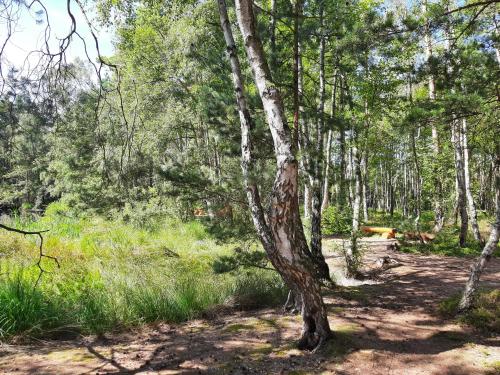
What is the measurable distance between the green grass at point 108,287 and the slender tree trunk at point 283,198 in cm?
226

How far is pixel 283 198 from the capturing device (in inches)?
136

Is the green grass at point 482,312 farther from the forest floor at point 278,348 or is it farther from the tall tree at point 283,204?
the tall tree at point 283,204

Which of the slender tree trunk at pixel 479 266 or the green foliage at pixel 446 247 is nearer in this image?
the slender tree trunk at pixel 479 266

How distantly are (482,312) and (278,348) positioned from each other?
104 inches

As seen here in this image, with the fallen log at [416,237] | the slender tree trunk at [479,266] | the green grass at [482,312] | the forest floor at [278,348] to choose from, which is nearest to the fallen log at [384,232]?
the fallen log at [416,237]

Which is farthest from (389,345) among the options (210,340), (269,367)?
(210,340)

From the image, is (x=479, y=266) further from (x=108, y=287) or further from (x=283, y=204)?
(x=108, y=287)

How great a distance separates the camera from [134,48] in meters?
16.3

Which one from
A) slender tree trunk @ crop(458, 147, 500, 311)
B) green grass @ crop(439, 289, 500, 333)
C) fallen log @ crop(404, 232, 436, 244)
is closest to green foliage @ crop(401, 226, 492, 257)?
fallen log @ crop(404, 232, 436, 244)

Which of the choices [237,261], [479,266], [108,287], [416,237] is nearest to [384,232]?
[416,237]

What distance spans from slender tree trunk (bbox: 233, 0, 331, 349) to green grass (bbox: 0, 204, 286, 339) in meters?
2.26

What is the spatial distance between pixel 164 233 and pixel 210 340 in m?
7.94

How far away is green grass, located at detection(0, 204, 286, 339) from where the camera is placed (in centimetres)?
485

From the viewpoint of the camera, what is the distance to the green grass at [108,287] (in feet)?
15.9
